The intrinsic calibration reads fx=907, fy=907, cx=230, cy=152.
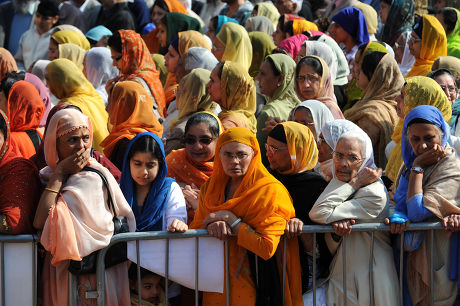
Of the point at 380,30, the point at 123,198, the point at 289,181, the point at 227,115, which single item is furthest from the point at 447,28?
the point at 123,198

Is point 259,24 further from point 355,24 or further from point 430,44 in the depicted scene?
point 430,44

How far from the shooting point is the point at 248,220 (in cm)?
574

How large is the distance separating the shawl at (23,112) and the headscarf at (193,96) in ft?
3.99

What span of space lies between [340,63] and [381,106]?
5.00 feet

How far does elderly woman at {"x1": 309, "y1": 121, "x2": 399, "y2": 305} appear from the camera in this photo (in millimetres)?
5746

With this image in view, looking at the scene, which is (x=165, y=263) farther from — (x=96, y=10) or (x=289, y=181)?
(x=96, y=10)

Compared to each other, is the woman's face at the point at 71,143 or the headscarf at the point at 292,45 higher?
the headscarf at the point at 292,45

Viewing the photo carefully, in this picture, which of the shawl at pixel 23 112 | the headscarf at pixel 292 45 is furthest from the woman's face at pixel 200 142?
the headscarf at pixel 292 45

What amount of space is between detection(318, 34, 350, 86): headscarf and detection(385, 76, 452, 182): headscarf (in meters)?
2.12

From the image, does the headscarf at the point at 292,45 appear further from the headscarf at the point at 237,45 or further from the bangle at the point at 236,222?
the bangle at the point at 236,222

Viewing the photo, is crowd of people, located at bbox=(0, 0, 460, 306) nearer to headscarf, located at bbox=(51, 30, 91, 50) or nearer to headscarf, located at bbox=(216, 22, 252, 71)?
headscarf, located at bbox=(216, 22, 252, 71)

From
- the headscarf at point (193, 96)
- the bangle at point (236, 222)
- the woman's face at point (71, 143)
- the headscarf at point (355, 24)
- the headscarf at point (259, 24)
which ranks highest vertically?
the headscarf at point (259, 24)

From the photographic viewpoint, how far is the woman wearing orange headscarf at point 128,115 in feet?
24.6

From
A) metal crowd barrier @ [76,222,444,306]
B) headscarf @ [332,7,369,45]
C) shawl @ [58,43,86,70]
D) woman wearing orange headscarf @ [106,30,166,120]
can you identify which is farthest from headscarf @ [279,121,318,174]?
shawl @ [58,43,86,70]
